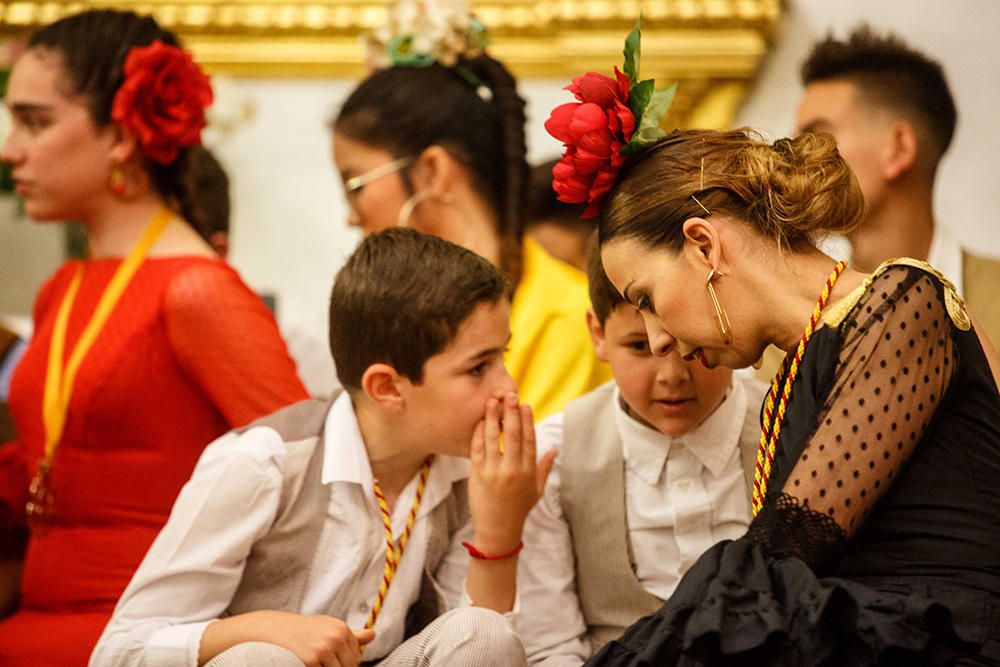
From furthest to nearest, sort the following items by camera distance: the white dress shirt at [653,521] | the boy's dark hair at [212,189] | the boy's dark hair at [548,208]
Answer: the boy's dark hair at [548,208]
the boy's dark hair at [212,189]
the white dress shirt at [653,521]

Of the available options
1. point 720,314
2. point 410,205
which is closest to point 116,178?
point 410,205

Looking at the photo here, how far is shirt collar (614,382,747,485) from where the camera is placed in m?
1.84

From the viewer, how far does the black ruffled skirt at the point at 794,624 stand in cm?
123

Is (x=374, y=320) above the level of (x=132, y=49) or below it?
below

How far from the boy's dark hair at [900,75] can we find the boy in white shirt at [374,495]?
45.1 inches

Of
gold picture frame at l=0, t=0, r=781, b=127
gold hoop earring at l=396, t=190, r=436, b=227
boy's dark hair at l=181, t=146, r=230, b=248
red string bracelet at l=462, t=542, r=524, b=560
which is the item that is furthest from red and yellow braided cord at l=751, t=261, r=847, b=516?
boy's dark hair at l=181, t=146, r=230, b=248

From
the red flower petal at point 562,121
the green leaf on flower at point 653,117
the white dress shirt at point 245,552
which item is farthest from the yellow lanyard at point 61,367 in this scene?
the green leaf on flower at point 653,117

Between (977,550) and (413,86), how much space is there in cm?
153

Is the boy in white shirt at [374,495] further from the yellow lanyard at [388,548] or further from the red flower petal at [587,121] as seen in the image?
the red flower petal at [587,121]

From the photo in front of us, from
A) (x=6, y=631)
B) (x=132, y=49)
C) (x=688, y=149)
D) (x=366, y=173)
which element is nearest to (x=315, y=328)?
(x=366, y=173)

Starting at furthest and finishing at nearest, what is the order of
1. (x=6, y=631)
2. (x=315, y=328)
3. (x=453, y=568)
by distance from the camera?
(x=315, y=328) < (x=6, y=631) < (x=453, y=568)

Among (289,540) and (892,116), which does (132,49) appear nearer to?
(289,540)

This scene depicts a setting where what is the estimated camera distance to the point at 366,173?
8.08 ft

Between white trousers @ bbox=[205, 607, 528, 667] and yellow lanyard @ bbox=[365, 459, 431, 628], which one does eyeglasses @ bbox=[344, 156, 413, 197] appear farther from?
white trousers @ bbox=[205, 607, 528, 667]
